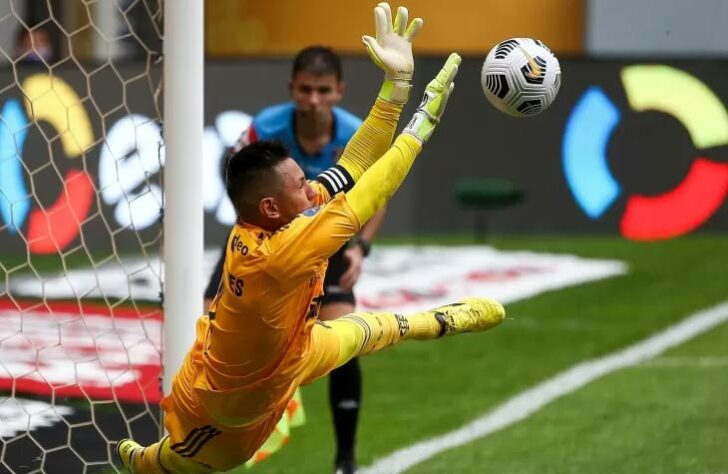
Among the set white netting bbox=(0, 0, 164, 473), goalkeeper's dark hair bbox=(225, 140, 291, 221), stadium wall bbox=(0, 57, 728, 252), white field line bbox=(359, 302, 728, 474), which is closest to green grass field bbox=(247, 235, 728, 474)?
white field line bbox=(359, 302, 728, 474)

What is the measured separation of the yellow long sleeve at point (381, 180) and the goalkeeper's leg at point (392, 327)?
2.12 feet

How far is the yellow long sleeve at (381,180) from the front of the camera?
194 inches

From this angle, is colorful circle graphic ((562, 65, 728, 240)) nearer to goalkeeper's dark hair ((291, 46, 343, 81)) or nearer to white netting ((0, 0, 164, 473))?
white netting ((0, 0, 164, 473))

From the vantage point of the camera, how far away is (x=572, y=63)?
13883 millimetres

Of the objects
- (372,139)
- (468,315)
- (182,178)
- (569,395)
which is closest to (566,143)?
(569,395)

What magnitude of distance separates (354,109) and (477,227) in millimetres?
1819

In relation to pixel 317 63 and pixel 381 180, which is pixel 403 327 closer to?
pixel 381 180

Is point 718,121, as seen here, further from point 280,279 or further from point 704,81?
point 280,279

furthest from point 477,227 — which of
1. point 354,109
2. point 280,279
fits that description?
point 280,279

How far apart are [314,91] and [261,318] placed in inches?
78.7

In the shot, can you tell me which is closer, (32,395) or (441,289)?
(32,395)

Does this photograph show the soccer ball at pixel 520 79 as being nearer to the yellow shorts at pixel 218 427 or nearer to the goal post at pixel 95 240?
the yellow shorts at pixel 218 427

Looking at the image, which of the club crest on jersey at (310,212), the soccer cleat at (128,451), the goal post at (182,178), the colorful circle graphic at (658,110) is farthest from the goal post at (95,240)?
the colorful circle graphic at (658,110)

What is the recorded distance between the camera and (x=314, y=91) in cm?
672
